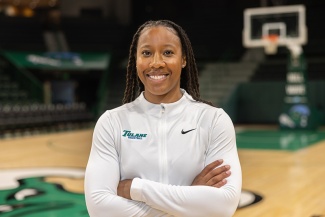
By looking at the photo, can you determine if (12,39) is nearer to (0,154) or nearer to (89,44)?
(89,44)

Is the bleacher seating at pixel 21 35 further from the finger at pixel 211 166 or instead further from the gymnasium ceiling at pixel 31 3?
the finger at pixel 211 166

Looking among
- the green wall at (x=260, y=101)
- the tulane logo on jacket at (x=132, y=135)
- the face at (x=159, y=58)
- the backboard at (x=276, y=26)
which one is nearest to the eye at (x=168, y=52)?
the face at (x=159, y=58)

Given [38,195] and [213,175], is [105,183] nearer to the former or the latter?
[213,175]

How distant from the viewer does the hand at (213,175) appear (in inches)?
81.5

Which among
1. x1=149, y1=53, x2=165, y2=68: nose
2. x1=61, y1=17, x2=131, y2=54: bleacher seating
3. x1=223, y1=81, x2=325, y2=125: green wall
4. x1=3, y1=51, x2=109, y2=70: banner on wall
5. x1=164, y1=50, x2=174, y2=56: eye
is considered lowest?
x1=223, y1=81, x2=325, y2=125: green wall

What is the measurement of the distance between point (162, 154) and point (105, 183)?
28 cm

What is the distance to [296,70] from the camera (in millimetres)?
14492

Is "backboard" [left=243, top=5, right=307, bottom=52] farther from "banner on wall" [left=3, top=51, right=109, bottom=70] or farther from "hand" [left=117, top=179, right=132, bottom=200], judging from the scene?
"hand" [left=117, top=179, right=132, bottom=200]

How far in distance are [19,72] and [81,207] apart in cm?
1305

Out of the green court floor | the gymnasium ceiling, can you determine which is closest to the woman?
the green court floor

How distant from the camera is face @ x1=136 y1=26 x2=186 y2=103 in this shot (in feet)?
6.79

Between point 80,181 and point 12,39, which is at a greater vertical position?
point 12,39

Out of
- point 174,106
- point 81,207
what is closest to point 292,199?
point 81,207

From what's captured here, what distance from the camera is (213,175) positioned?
2068mm
